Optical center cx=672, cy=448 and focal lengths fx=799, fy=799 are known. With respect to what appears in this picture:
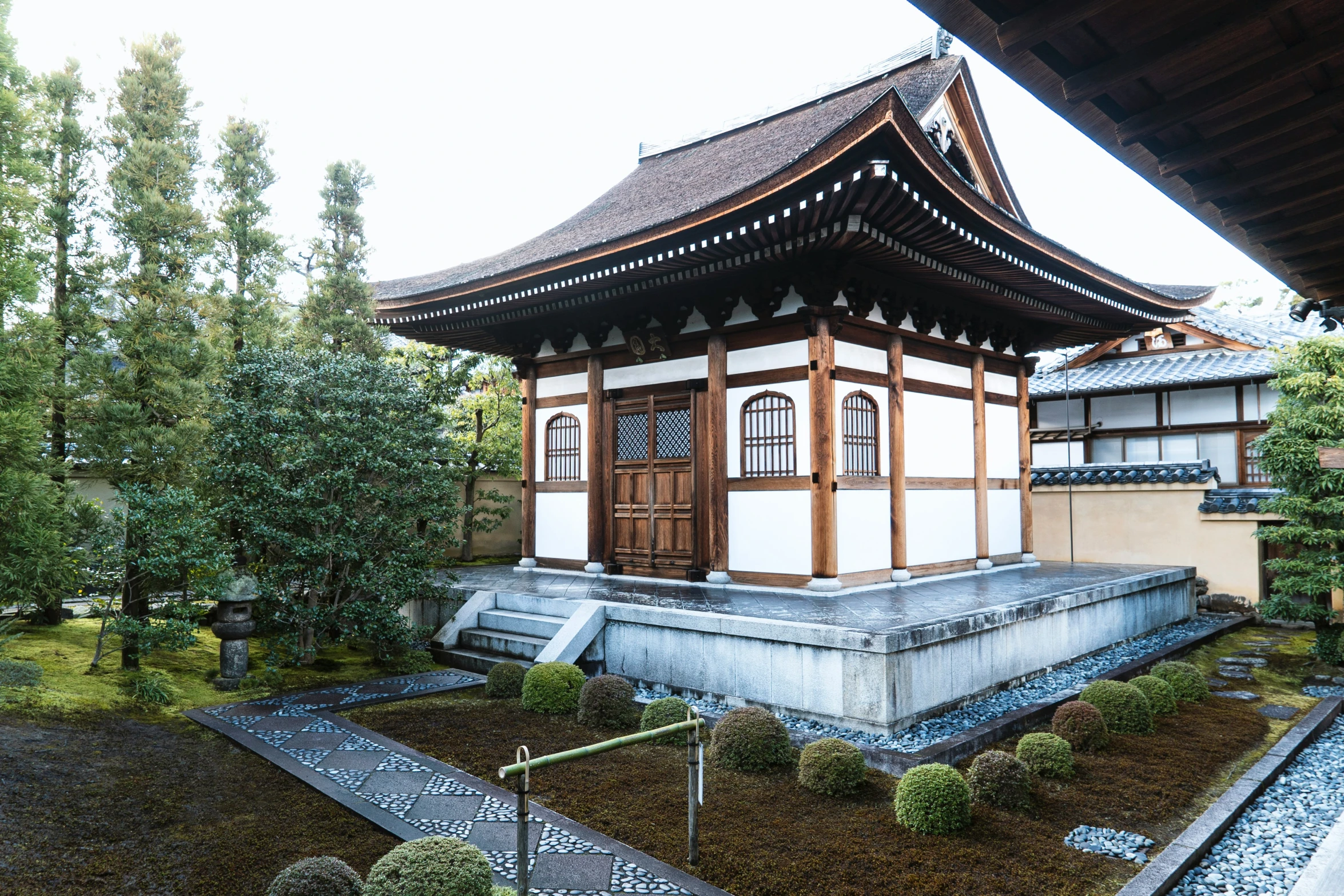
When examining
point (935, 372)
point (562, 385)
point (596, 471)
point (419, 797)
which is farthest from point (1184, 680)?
point (562, 385)

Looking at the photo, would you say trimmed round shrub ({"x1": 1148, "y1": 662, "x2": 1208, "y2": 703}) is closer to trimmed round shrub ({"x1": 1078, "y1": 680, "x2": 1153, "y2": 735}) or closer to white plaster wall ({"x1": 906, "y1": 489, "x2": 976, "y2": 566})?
trimmed round shrub ({"x1": 1078, "y1": 680, "x2": 1153, "y2": 735})

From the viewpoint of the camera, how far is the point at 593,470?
11.3 metres

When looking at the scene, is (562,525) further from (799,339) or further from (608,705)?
(608,705)

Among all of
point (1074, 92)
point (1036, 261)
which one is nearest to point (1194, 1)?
point (1074, 92)

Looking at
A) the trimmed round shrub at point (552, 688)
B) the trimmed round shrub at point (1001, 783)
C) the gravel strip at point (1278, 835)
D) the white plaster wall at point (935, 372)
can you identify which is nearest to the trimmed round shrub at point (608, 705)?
the trimmed round shrub at point (552, 688)

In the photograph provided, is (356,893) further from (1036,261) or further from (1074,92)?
(1036,261)

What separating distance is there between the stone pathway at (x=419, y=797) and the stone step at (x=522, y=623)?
5.28ft

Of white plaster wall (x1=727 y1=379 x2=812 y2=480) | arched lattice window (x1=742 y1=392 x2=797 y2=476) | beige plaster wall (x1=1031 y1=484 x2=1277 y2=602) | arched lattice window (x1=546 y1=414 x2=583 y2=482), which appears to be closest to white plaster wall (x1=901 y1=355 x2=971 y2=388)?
white plaster wall (x1=727 y1=379 x2=812 y2=480)

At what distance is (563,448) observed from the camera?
12.0 metres

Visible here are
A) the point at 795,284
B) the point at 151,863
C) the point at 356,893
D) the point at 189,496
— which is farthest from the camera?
the point at 795,284

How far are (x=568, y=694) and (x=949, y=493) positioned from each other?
6.55m

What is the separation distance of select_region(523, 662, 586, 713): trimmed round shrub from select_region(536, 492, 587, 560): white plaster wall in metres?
4.23

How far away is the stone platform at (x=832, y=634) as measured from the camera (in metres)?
6.49

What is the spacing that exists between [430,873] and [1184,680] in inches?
295
